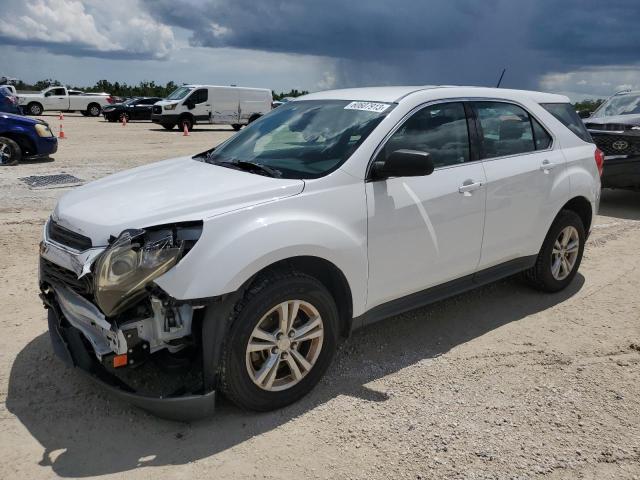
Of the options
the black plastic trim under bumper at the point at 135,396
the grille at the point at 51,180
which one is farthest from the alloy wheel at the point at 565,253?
the grille at the point at 51,180

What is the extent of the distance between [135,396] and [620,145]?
821cm

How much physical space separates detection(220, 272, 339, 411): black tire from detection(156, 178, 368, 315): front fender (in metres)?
0.13

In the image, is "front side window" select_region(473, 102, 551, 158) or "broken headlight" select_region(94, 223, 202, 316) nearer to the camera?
"broken headlight" select_region(94, 223, 202, 316)

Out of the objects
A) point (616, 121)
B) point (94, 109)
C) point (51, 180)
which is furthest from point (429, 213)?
point (94, 109)

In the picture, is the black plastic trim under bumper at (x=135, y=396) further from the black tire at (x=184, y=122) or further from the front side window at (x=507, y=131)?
the black tire at (x=184, y=122)

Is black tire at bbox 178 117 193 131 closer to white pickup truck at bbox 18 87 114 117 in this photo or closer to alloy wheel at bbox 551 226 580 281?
white pickup truck at bbox 18 87 114 117

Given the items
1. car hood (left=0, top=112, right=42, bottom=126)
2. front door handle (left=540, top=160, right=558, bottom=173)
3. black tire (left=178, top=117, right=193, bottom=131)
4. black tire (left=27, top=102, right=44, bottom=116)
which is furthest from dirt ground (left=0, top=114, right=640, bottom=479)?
black tire (left=27, top=102, right=44, bottom=116)

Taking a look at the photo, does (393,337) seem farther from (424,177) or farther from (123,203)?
(123,203)

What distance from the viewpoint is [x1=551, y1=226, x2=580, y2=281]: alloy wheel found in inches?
199

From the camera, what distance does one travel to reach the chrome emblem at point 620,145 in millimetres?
8593

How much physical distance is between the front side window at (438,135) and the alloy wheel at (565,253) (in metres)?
1.50

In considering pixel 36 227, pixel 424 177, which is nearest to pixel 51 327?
pixel 424 177

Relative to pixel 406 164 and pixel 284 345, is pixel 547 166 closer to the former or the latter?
pixel 406 164

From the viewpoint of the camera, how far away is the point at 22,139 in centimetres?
1208
